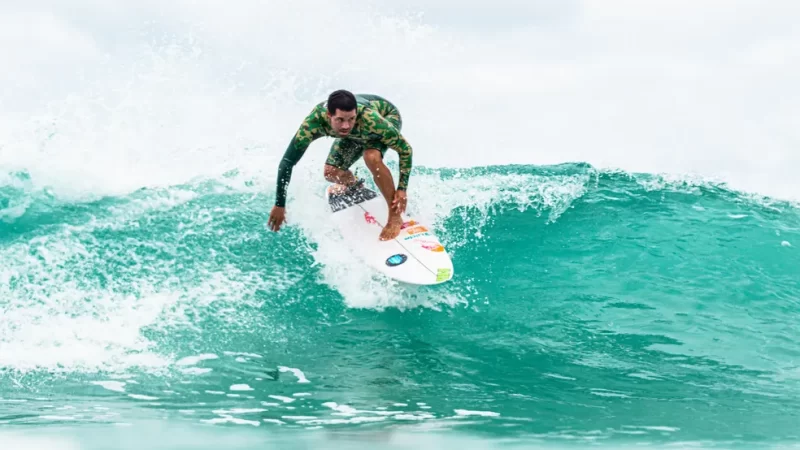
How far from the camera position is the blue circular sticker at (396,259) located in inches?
256

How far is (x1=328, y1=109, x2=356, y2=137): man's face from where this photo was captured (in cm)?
557

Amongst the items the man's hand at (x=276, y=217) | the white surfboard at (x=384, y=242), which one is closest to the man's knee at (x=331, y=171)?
the white surfboard at (x=384, y=242)

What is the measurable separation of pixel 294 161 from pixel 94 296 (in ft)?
7.12

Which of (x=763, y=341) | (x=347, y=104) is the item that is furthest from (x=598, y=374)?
(x=347, y=104)

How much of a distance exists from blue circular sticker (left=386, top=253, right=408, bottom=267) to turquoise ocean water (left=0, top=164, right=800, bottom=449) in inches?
9.9

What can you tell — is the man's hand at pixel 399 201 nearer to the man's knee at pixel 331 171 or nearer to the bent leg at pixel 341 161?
the bent leg at pixel 341 161

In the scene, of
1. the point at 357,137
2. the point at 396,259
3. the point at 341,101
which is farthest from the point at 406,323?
the point at 341,101

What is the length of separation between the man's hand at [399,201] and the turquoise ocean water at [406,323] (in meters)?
0.70

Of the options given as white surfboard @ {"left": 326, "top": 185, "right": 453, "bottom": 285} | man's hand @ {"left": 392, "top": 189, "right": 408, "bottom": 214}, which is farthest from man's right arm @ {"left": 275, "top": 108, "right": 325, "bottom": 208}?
white surfboard @ {"left": 326, "top": 185, "right": 453, "bottom": 285}

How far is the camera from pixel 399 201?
653 centimetres

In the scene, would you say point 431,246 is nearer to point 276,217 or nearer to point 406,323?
point 406,323

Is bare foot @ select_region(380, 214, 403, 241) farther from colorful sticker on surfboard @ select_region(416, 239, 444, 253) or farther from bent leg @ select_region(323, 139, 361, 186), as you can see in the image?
bent leg @ select_region(323, 139, 361, 186)

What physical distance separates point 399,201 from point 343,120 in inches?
46.2

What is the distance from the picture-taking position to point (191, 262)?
7125 mm
